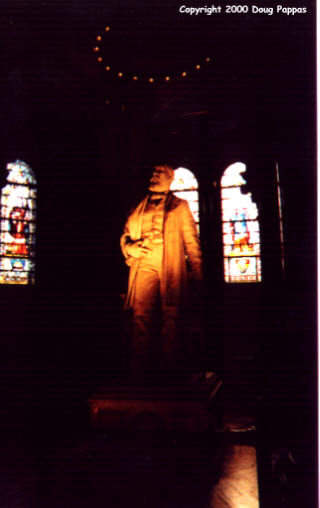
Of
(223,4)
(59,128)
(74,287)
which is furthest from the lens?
(59,128)

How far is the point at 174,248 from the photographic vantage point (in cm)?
335

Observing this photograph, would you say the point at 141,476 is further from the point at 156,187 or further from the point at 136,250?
the point at 156,187

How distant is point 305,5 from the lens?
2.19m

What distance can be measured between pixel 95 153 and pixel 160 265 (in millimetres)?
4557

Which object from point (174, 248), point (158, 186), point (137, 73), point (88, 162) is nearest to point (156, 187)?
point (158, 186)

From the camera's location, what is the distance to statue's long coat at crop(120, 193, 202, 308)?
10.7 ft

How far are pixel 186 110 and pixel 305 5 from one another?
5.44m

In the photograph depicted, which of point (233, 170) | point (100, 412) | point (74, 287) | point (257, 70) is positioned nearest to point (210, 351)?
point (74, 287)

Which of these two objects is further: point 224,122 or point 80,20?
point 224,122

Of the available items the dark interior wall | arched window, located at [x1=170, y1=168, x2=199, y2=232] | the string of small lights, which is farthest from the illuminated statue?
arched window, located at [x1=170, y1=168, x2=199, y2=232]

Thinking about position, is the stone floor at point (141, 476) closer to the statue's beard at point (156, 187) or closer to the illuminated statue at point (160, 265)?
the illuminated statue at point (160, 265)

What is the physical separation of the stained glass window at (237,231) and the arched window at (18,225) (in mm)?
3615

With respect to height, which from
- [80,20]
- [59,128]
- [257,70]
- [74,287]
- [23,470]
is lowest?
[23,470]

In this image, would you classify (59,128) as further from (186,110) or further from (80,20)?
(186,110)
